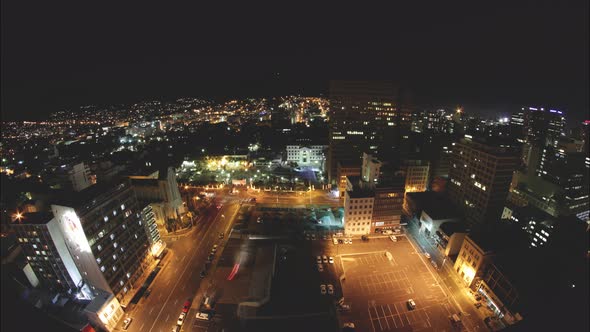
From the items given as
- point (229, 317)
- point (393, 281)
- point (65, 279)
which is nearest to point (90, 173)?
point (65, 279)

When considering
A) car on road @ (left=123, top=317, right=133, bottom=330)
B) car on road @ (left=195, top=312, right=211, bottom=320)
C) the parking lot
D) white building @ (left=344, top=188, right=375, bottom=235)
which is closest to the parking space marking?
the parking lot

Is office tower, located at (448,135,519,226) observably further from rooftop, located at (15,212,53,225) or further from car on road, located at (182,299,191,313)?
rooftop, located at (15,212,53,225)

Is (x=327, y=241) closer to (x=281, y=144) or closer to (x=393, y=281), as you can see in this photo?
(x=393, y=281)

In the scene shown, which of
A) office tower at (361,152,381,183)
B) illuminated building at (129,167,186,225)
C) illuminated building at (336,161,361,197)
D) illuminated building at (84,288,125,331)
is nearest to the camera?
illuminated building at (84,288,125,331)

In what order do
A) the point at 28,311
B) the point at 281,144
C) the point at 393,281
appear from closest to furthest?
1. the point at 28,311
2. the point at 393,281
3. the point at 281,144

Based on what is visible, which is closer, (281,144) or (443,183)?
(443,183)

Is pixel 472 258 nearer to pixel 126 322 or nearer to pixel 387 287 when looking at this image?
pixel 387 287
